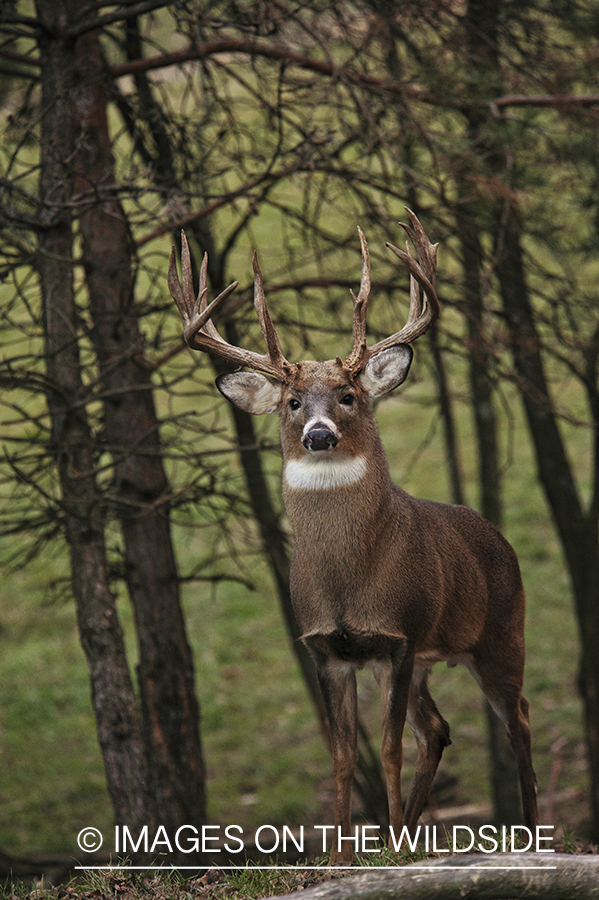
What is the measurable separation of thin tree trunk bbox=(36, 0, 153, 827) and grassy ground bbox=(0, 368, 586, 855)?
10.4ft

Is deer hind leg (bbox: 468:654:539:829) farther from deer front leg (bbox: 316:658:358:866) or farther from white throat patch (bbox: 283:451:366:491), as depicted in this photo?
white throat patch (bbox: 283:451:366:491)

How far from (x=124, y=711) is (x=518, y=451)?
1313 centimetres

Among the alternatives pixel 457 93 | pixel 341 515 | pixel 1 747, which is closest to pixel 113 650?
pixel 341 515

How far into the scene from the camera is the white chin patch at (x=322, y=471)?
170 inches

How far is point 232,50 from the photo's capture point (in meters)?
7.41

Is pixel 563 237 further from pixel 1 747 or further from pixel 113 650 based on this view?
pixel 1 747

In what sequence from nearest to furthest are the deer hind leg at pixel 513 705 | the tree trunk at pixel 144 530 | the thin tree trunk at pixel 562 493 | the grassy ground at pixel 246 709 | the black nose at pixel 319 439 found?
the black nose at pixel 319 439, the deer hind leg at pixel 513 705, the tree trunk at pixel 144 530, the thin tree trunk at pixel 562 493, the grassy ground at pixel 246 709

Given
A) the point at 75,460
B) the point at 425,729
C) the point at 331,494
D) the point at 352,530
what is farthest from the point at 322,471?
the point at 75,460

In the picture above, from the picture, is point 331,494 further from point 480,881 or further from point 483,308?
point 483,308

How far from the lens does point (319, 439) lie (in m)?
3.98

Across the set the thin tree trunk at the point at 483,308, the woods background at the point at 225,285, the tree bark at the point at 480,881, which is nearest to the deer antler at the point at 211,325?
the woods background at the point at 225,285

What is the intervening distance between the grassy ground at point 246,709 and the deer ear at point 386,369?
5309 mm

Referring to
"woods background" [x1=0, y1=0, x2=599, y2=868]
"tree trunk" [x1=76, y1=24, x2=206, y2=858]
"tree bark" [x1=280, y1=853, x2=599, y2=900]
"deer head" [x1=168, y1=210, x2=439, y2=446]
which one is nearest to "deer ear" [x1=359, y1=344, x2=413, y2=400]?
"deer head" [x1=168, y1=210, x2=439, y2=446]

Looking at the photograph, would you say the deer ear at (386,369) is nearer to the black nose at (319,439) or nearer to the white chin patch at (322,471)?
the white chin patch at (322,471)
